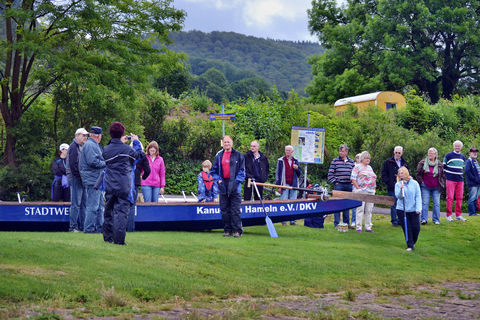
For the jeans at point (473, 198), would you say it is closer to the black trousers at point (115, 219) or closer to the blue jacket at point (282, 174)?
the blue jacket at point (282, 174)

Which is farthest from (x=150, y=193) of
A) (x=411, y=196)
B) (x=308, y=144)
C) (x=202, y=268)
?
(x=202, y=268)

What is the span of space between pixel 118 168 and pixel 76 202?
8.99 feet

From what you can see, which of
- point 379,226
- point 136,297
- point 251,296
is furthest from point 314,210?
point 136,297

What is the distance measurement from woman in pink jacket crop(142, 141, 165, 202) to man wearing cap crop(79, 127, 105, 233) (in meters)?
2.33

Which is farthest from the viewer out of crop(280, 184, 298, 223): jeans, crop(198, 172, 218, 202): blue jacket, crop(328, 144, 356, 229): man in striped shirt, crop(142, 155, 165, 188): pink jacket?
crop(280, 184, 298, 223): jeans

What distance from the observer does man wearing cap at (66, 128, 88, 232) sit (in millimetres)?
13344

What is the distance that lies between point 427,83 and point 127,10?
36.0 metres

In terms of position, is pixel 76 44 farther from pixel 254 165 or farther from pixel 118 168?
pixel 118 168

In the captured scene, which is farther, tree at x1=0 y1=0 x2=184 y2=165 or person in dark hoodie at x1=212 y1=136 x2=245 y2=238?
tree at x1=0 y1=0 x2=184 y2=165

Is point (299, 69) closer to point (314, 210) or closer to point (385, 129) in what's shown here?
point (385, 129)

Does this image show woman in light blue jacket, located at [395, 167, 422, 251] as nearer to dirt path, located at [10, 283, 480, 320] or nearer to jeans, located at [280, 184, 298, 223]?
dirt path, located at [10, 283, 480, 320]

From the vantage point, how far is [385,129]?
97.1 ft

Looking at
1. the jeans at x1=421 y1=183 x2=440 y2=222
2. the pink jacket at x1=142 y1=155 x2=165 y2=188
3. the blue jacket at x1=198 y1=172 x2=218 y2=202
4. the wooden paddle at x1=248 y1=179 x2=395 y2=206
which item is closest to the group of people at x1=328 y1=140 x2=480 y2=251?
the jeans at x1=421 y1=183 x2=440 y2=222

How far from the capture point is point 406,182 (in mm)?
13703
